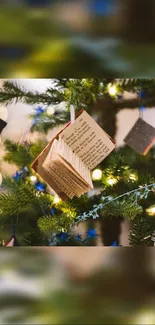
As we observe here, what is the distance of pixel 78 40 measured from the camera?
0.26 meters

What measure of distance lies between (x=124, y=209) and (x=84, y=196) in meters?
0.15

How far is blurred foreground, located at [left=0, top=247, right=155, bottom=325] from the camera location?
27 cm

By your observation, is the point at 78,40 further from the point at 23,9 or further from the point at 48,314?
the point at 48,314

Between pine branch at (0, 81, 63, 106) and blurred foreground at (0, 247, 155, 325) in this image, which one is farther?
pine branch at (0, 81, 63, 106)

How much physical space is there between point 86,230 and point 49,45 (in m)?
1.18

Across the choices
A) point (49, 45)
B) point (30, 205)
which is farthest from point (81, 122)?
point (49, 45)

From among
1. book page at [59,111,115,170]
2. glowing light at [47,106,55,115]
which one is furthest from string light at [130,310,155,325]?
glowing light at [47,106,55,115]

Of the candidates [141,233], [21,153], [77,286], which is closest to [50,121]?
[21,153]

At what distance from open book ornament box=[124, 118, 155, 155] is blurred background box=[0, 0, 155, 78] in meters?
1.08

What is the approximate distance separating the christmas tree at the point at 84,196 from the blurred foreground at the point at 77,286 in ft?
2.78

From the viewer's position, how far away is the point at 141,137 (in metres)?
1.39

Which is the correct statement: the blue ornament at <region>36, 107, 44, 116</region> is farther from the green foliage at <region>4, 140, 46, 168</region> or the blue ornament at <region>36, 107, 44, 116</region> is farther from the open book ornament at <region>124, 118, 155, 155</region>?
the open book ornament at <region>124, 118, 155, 155</region>

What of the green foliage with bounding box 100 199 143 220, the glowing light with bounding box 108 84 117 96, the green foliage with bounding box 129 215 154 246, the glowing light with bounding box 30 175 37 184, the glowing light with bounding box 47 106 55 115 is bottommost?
the green foliage with bounding box 129 215 154 246

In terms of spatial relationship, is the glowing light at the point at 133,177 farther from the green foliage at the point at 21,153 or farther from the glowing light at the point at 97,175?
the green foliage at the point at 21,153
